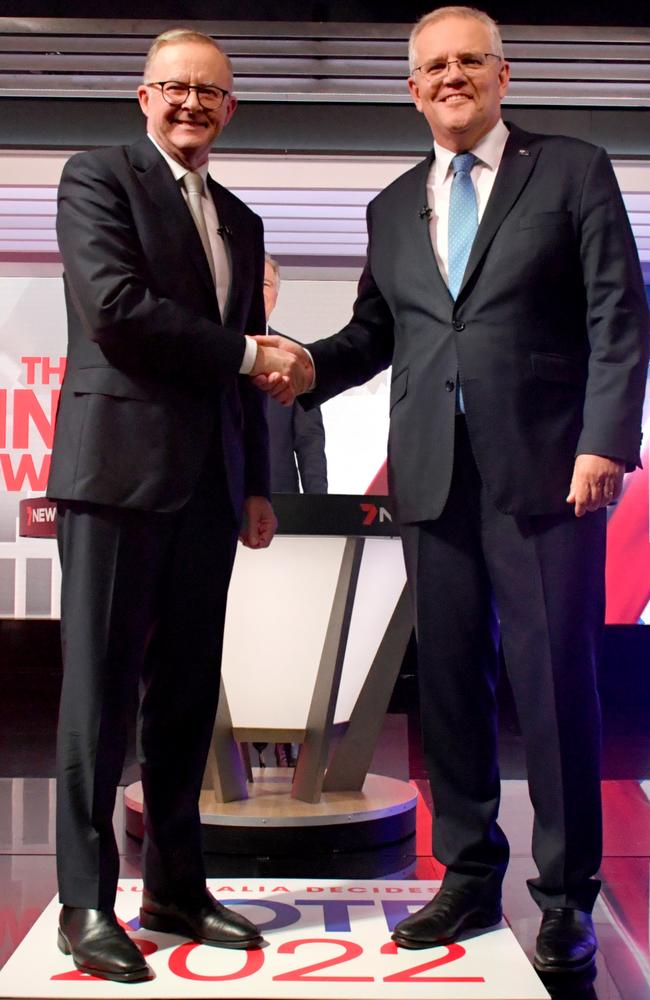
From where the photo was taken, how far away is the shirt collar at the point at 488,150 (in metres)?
2.14

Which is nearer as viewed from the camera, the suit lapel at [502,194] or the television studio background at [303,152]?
the suit lapel at [502,194]

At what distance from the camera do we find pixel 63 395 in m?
1.95

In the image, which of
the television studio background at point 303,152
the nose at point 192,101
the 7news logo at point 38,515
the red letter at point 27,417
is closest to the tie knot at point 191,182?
the nose at point 192,101

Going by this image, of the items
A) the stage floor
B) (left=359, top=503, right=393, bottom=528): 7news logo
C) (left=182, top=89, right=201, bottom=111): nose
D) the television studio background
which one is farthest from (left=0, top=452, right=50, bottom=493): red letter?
(left=182, top=89, right=201, bottom=111): nose

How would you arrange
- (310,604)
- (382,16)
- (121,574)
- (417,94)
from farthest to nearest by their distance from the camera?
(382,16) → (310,604) → (417,94) → (121,574)

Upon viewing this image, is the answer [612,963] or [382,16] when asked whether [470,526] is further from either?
[382,16]

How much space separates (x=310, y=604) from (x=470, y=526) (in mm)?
988

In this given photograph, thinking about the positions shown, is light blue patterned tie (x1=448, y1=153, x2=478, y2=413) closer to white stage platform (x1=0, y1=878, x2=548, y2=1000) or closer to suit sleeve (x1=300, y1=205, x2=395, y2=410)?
suit sleeve (x1=300, y1=205, x2=395, y2=410)

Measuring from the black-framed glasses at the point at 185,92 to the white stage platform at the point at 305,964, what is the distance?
1.53 m

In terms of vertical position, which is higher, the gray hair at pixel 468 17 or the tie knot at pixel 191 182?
the gray hair at pixel 468 17

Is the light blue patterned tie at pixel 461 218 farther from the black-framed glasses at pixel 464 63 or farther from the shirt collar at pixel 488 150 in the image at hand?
the black-framed glasses at pixel 464 63

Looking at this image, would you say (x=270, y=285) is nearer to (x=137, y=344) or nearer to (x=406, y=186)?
(x=406, y=186)

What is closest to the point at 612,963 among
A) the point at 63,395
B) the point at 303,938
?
the point at 303,938

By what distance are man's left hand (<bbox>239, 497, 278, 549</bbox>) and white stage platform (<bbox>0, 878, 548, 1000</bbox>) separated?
29.4 inches
